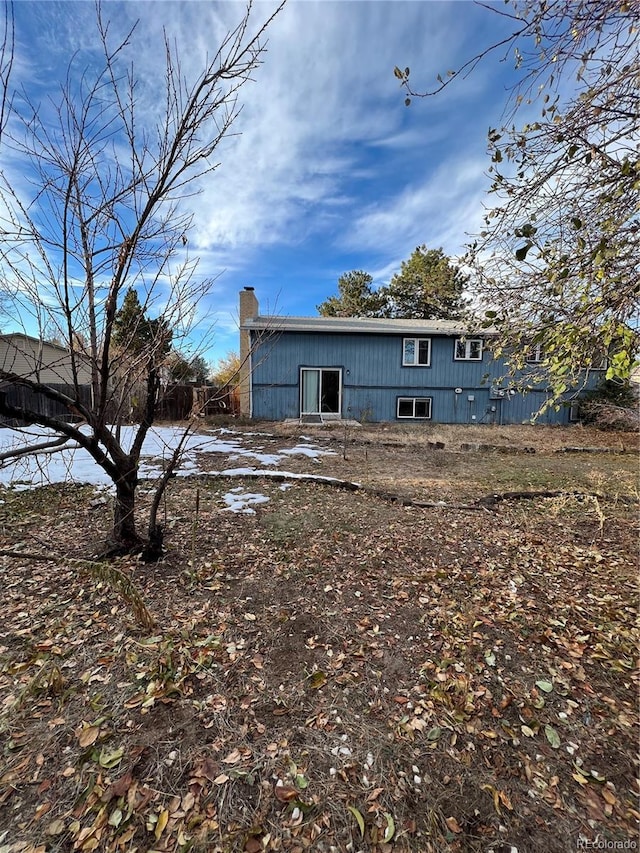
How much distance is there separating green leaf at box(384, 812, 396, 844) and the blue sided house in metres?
11.6

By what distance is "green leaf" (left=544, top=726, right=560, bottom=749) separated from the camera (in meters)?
1.60

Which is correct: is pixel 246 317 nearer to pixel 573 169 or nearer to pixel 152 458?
pixel 152 458

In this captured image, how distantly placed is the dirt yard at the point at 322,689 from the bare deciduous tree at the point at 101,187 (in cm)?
127

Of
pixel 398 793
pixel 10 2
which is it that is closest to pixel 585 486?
pixel 398 793

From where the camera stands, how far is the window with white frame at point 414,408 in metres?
13.6

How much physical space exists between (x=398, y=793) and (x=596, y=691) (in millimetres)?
1203

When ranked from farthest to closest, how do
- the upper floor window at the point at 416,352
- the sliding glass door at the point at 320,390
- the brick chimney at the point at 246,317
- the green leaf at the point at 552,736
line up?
the upper floor window at the point at 416,352 → the sliding glass door at the point at 320,390 → the brick chimney at the point at 246,317 → the green leaf at the point at 552,736

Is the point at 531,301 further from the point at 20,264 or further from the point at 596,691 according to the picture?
the point at 20,264

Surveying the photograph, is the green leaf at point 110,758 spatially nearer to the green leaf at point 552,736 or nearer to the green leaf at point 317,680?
the green leaf at point 317,680

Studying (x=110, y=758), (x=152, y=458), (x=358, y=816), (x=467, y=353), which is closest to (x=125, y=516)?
(x=110, y=758)

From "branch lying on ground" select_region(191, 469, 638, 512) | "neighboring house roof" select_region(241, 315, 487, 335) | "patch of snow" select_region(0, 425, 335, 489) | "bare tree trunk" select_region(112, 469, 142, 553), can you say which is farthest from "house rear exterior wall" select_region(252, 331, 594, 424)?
"bare tree trunk" select_region(112, 469, 142, 553)

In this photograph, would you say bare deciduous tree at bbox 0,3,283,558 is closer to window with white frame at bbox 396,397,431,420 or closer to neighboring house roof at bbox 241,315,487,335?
neighboring house roof at bbox 241,315,487,335

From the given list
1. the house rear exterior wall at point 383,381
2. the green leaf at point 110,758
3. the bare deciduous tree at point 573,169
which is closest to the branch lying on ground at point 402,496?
the bare deciduous tree at point 573,169

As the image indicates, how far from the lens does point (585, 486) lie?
5.75m
